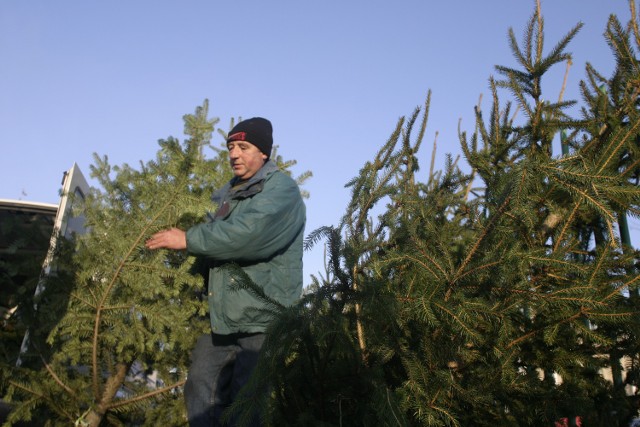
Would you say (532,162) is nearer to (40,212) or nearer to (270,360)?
(270,360)

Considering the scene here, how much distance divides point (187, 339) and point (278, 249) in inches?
40.5

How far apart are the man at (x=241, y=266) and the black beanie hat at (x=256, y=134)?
0.75 ft

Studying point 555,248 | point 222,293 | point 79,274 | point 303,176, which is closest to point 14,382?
point 79,274

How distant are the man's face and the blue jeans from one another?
3.54 ft

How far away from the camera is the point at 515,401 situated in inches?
105

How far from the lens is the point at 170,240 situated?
340cm

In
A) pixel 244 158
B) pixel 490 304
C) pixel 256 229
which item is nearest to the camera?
pixel 490 304

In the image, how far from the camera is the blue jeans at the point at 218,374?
11.2 ft

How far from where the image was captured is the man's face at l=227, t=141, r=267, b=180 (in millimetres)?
3939

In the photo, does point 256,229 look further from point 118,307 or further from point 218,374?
point 118,307

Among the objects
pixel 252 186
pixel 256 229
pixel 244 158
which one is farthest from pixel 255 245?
pixel 244 158

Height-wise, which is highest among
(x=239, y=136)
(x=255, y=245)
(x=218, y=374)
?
(x=239, y=136)

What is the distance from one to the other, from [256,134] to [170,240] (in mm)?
980

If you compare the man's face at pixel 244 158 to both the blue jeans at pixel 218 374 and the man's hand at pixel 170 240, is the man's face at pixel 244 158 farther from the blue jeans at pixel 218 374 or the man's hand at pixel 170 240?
the blue jeans at pixel 218 374
